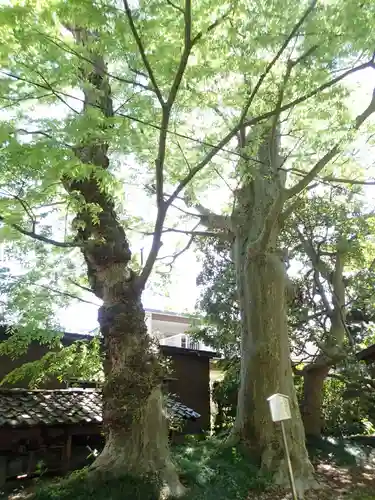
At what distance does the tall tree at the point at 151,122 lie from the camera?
4.44 meters

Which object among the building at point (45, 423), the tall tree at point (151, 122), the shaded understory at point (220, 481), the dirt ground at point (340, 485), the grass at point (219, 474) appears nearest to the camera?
the tall tree at point (151, 122)

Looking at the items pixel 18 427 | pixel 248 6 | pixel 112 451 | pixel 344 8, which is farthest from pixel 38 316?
pixel 344 8

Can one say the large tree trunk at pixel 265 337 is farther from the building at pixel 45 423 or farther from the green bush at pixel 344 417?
the green bush at pixel 344 417

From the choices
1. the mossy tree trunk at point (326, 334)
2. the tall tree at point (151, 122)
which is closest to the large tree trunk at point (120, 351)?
the tall tree at point (151, 122)

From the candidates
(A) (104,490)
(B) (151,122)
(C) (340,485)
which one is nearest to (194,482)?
(A) (104,490)

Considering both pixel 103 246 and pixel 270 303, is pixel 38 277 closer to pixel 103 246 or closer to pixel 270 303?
pixel 103 246

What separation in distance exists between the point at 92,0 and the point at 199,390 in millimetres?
12279

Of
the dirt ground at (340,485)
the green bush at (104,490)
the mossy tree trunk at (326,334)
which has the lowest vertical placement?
the dirt ground at (340,485)

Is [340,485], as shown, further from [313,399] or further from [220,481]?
A: [313,399]

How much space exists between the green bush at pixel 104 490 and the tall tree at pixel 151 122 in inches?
8.0

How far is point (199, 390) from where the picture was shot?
14.2 metres

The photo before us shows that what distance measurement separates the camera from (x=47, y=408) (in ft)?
28.6

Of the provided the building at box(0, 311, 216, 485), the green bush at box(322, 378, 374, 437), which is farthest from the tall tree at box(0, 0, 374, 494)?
the green bush at box(322, 378, 374, 437)

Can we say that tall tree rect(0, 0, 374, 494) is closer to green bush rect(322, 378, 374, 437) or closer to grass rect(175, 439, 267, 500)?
grass rect(175, 439, 267, 500)
